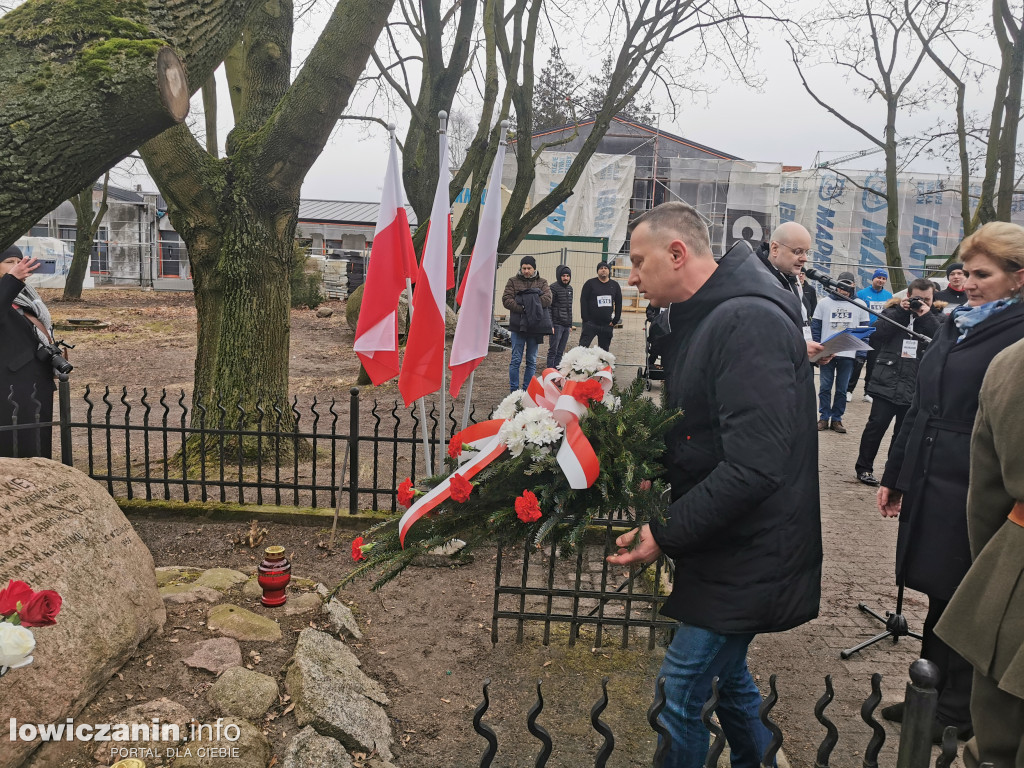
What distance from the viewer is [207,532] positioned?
5477mm

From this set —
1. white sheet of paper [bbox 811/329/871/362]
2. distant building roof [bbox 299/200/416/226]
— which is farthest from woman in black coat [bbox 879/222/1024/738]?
distant building roof [bbox 299/200/416/226]

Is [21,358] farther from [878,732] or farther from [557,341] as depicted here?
[557,341]

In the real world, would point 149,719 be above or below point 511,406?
below

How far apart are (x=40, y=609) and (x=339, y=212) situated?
5046 cm

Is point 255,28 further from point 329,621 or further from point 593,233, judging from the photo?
point 593,233

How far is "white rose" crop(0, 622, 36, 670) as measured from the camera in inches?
61.7

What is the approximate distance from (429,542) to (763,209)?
28289 mm

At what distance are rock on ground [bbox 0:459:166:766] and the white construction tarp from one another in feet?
80.5

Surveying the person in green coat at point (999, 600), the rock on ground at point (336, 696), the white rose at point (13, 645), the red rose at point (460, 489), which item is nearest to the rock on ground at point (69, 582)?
the rock on ground at point (336, 696)

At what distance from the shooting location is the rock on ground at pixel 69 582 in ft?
8.84

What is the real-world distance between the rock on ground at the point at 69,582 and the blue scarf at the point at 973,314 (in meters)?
3.83

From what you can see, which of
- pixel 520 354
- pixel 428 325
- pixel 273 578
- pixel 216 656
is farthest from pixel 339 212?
pixel 216 656

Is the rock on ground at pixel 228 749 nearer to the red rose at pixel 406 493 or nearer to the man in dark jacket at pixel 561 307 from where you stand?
the red rose at pixel 406 493

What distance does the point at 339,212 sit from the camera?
49688mm
